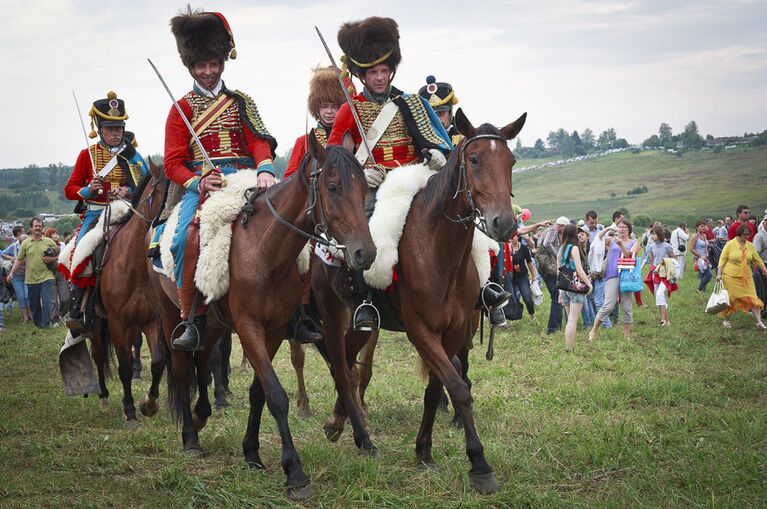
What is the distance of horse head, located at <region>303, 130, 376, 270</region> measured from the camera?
5.59 meters

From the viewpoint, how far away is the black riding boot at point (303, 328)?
7078 mm

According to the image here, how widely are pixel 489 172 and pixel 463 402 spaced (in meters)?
1.82

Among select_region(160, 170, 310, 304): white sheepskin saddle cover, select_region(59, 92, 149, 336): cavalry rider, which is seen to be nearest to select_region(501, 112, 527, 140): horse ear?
select_region(160, 170, 310, 304): white sheepskin saddle cover

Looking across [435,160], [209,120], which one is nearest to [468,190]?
[435,160]

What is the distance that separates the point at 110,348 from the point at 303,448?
459cm

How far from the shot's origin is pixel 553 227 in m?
17.7

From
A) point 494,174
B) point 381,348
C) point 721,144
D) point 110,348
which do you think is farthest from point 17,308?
A: point 721,144

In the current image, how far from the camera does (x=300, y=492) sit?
594 centimetres

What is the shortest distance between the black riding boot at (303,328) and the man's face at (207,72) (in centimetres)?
247

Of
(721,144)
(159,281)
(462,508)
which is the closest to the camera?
(462,508)

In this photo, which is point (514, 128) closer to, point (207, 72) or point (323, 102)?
point (207, 72)

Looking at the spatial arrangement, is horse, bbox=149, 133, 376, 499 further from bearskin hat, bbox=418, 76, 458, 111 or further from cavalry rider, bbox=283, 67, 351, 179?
bearskin hat, bbox=418, 76, 458, 111

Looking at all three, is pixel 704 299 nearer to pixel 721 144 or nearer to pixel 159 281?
pixel 159 281

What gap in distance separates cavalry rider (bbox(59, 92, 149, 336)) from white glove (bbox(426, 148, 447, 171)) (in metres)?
4.65
